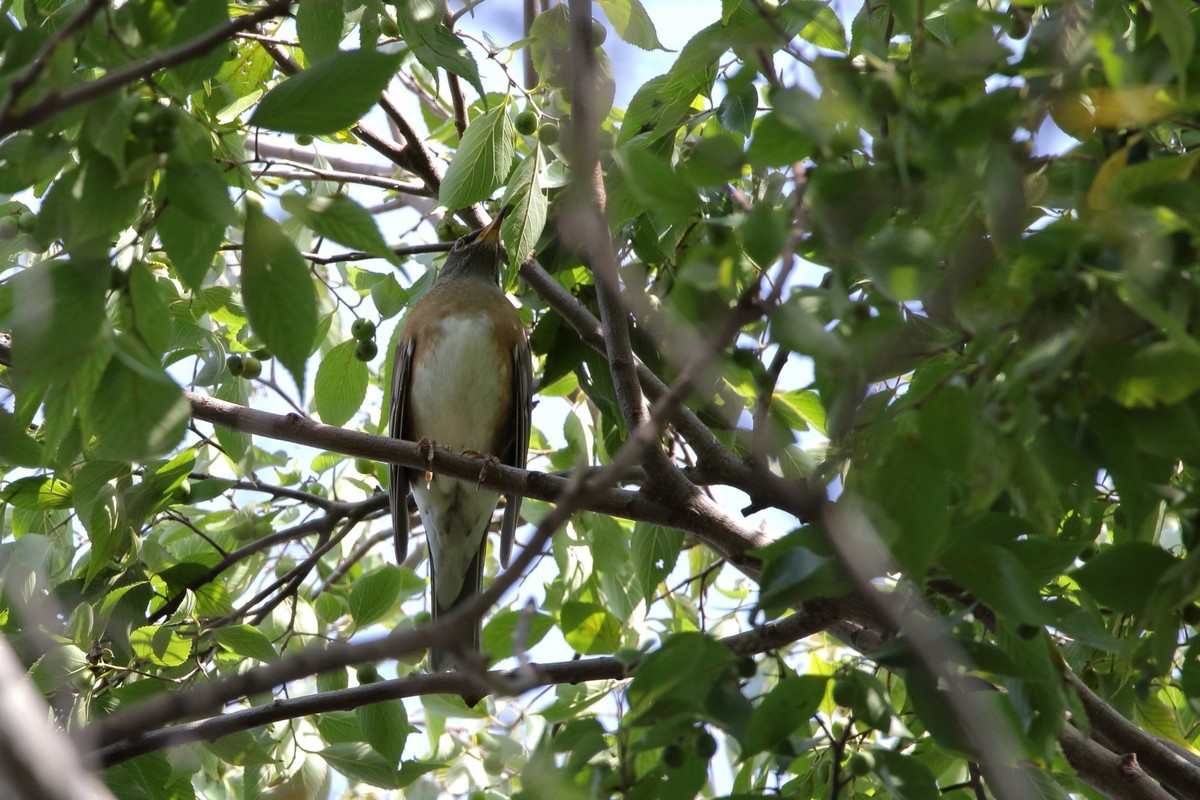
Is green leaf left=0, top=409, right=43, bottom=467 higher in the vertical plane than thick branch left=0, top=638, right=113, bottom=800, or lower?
higher

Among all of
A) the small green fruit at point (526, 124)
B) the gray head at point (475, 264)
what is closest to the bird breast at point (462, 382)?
the gray head at point (475, 264)

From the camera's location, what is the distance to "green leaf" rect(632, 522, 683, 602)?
11.3ft

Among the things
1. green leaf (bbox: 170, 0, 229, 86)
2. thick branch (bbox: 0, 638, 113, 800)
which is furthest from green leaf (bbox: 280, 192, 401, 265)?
thick branch (bbox: 0, 638, 113, 800)

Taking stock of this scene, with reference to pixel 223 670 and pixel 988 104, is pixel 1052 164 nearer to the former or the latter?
pixel 988 104

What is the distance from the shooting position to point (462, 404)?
17.5 ft

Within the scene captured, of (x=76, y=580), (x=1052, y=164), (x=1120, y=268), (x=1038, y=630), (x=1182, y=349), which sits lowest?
(x=1038, y=630)

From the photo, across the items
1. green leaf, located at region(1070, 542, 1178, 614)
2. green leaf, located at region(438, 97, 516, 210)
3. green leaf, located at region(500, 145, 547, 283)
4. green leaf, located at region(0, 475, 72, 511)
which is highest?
green leaf, located at region(438, 97, 516, 210)

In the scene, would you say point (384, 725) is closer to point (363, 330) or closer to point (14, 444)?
point (14, 444)

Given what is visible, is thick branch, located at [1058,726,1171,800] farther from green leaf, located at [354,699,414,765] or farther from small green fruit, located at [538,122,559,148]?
small green fruit, located at [538,122,559,148]

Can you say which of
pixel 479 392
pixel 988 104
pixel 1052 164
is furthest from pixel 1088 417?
pixel 479 392

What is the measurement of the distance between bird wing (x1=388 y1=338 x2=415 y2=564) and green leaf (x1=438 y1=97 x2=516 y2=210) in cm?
148

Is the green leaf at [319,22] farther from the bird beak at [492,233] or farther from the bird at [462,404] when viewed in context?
the bird at [462,404]

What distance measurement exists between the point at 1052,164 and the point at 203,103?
7.26 feet

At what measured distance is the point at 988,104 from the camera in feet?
4.69
